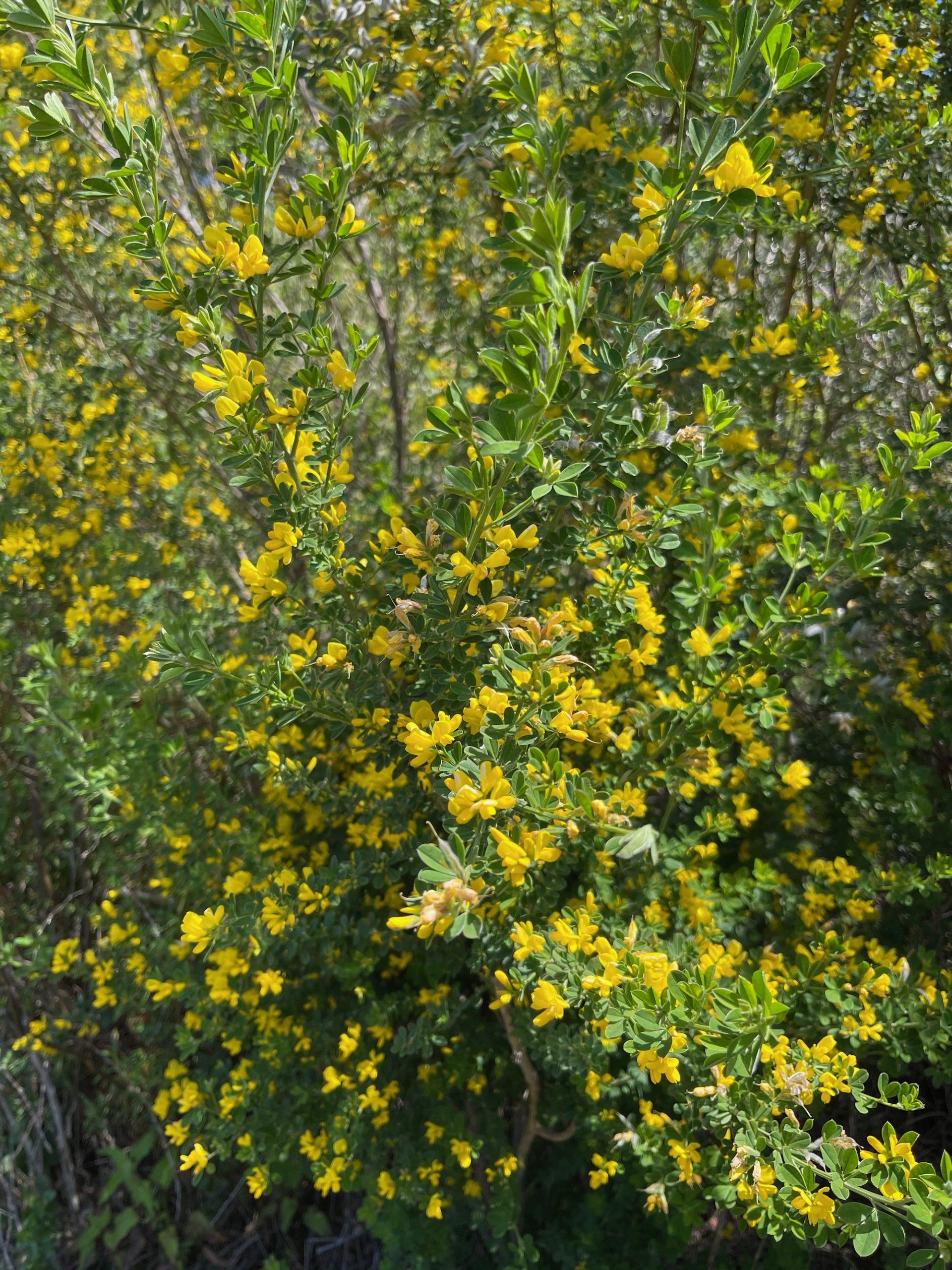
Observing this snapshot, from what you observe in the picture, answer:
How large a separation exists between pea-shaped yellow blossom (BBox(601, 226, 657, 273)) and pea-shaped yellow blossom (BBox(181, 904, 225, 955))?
142 cm

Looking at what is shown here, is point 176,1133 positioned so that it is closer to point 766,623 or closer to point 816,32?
point 766,623

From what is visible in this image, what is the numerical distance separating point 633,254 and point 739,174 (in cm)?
17

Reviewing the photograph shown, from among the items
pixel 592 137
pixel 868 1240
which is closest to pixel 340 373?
pixel 592 137

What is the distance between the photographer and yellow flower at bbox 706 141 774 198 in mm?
1056

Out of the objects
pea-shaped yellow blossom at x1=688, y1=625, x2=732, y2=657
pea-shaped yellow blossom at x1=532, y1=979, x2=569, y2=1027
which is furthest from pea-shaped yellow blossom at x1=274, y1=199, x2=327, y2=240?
pea-shaped yellow blossom at x1=532, y1=979, x2=569, y2=1027

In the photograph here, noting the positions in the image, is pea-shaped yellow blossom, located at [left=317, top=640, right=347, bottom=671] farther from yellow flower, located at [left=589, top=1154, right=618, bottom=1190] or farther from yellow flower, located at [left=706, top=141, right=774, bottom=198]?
yellow flower, located at [left=589, top=1154, right=618, bottom=1190]

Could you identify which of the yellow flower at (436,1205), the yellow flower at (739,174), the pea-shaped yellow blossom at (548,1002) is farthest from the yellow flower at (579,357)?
the yellow flower at (436,1205)

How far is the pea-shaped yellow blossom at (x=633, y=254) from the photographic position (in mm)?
1147

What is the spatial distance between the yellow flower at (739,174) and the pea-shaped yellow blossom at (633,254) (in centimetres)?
11

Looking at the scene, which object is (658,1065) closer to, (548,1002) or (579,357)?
(548,1002)

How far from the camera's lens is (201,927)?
160 centimetres

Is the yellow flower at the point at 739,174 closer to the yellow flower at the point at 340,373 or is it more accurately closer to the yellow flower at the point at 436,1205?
the yellow flower at the point at 340,373

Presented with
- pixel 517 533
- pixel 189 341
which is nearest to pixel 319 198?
pixel 189 341

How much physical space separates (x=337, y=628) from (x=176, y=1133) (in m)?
1.60
